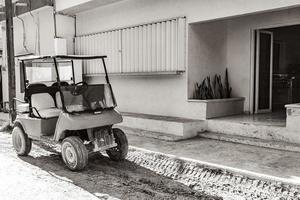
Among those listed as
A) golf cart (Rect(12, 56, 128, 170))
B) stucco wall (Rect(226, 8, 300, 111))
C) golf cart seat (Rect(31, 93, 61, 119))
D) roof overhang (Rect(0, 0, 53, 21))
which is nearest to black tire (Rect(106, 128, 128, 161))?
golf cart (Rect(12, 56, 128, 170))

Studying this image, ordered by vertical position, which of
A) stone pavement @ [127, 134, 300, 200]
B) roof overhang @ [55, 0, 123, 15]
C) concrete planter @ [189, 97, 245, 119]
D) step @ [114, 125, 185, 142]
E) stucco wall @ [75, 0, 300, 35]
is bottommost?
stone pavement @ [127, 134, 300, 200]

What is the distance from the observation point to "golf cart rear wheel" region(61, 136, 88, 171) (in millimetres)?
5453

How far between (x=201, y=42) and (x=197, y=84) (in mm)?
1100

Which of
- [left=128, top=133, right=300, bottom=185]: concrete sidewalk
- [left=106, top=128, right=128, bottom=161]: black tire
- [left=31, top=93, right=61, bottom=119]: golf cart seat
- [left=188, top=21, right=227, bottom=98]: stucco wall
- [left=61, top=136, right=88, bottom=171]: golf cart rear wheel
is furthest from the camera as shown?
[left=188, top=21, right=227, bottom=98]: stucco wall

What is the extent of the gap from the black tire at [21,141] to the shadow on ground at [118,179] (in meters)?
0.17

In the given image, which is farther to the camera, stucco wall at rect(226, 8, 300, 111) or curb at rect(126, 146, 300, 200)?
stucco wall at rect(226, 8, 300, 111)

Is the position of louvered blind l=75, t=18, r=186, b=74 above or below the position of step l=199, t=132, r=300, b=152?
above

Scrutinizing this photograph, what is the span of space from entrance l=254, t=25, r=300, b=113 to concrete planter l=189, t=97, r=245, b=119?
0.52m

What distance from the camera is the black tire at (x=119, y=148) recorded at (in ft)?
20.2

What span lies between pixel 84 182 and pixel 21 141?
2.30m

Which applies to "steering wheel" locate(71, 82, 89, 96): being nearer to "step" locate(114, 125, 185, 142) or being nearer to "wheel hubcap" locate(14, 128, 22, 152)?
"wheel hubcap" locate(14, 128, 22, 152)

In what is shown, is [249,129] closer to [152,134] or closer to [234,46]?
[152,134]

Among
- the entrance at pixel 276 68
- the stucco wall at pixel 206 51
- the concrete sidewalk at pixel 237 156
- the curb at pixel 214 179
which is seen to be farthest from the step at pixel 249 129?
the curb at pixel 214 179

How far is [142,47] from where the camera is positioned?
926cm
